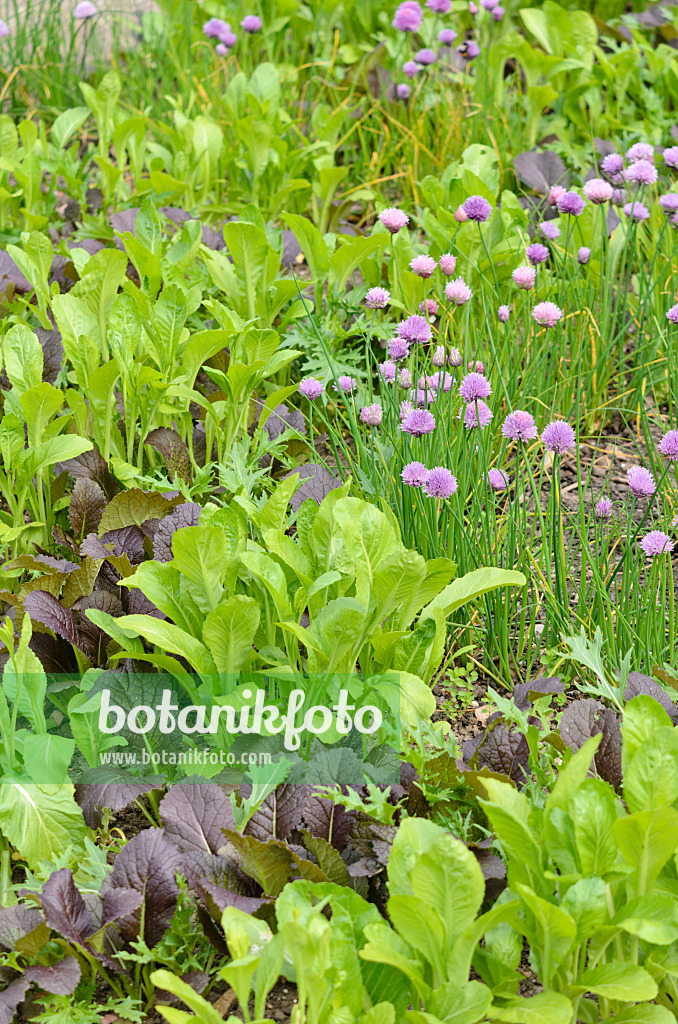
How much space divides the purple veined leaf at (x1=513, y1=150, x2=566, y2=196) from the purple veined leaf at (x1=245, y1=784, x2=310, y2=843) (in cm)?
277

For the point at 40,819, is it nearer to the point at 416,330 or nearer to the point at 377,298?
the point at 416,330

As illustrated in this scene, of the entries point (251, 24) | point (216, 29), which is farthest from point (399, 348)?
point (216, 29)

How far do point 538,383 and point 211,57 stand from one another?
3.09m

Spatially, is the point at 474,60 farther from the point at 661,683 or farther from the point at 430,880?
the point at 430,880

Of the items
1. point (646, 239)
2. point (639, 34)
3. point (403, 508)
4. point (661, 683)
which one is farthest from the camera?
point (639, 34)

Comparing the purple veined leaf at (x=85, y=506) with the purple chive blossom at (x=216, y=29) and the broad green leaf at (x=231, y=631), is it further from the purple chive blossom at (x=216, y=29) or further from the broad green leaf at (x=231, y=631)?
the purple chive blossom at (x=216, y=29)

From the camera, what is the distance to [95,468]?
2.29m

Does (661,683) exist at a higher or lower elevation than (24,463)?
lower

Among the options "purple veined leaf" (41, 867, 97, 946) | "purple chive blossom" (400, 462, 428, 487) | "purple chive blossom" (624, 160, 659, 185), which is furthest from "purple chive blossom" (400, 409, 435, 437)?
"purple chive blossom" (624, 160, 659, 185)

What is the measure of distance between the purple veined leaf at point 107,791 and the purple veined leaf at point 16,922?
21cm

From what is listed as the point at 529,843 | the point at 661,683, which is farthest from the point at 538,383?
the point at 529,843

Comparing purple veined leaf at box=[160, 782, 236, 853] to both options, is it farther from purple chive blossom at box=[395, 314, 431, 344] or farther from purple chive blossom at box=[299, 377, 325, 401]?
purple chive blossom at box=[299, 377, 325, 401]

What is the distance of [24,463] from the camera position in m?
2.10

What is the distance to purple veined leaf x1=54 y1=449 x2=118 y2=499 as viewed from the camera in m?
2.28
